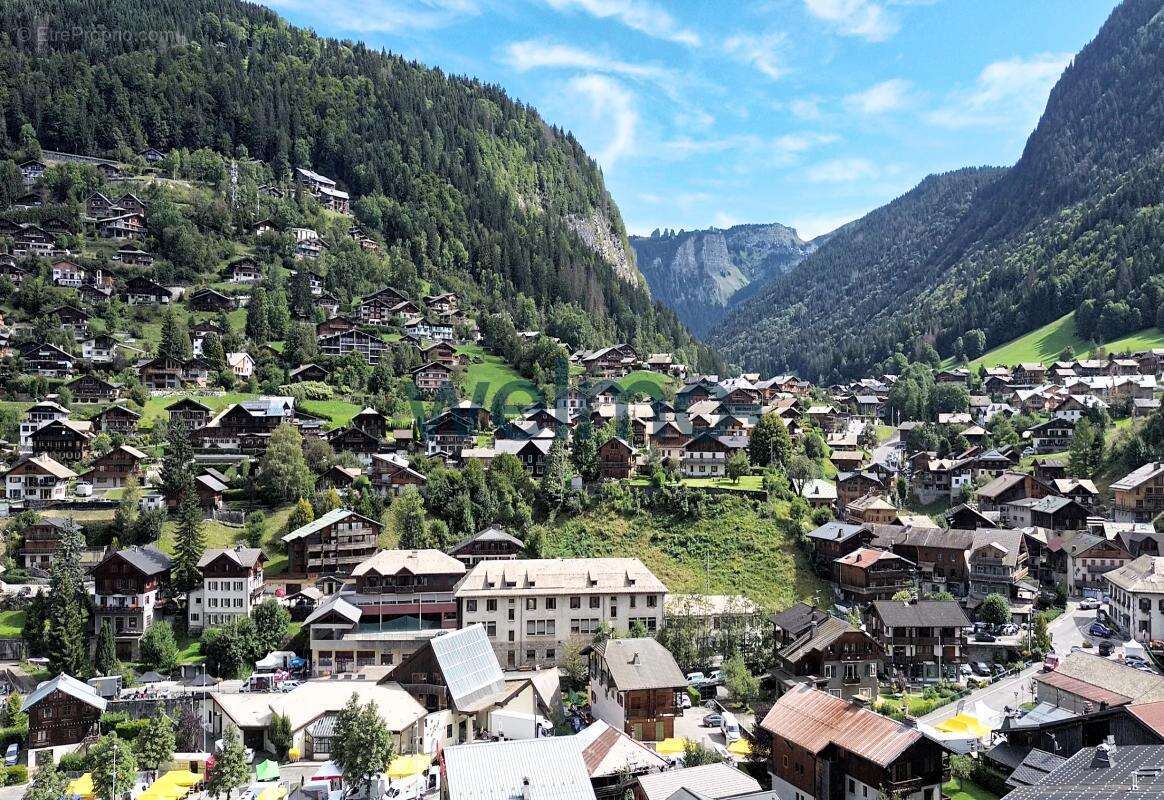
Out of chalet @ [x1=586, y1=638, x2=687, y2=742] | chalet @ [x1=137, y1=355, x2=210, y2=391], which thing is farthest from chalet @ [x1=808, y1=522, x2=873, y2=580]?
chalet @ [x1=137, y1=355, x2=210, y2=391]

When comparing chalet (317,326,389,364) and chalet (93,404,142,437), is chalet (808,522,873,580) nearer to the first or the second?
chalet (93,404,142,437)

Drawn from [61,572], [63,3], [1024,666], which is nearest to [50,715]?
[61,572]

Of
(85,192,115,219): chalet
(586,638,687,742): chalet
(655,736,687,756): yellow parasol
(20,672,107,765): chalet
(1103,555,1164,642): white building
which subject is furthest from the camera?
(85,192,115,219): chalet

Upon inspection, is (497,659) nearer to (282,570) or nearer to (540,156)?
(282,570)

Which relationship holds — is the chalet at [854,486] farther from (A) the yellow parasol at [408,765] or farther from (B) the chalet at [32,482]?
(B) the chalet at [32,482]

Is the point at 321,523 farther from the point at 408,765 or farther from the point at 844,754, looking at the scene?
the point at 844,754

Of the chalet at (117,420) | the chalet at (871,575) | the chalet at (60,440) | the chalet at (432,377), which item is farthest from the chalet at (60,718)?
the chalet at (432,377)
